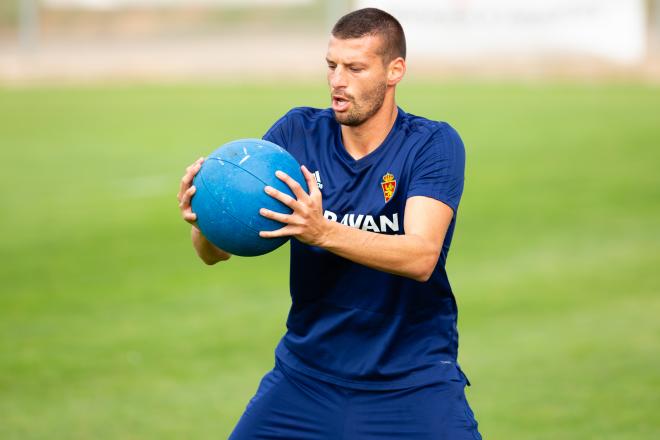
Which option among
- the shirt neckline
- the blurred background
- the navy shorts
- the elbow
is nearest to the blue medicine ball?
the shirt neckline

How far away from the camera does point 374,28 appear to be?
222 inches

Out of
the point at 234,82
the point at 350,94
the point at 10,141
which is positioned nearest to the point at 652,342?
the point at 350,94

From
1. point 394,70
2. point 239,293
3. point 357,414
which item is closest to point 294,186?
point 394,70

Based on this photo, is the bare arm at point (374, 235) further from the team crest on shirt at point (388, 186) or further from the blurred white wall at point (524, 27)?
the blurred white wall at point (524, 27)

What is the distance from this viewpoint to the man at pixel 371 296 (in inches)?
215

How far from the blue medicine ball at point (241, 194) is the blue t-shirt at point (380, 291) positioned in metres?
0.50

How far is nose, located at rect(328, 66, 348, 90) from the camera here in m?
5.54

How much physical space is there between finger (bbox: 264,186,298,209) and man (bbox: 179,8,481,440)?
518 mm

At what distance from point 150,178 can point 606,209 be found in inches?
317

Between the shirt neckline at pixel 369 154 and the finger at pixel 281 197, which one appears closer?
the finger at pixel 281 197

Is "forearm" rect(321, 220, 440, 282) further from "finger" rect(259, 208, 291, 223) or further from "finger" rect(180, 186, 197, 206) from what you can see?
"finger" rect(180, 186, 197, 206)

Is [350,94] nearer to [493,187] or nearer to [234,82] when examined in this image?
[493,187]

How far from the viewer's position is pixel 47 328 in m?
10.8

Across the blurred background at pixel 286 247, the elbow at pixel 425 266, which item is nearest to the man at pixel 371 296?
the elbow at pixel 425 266
